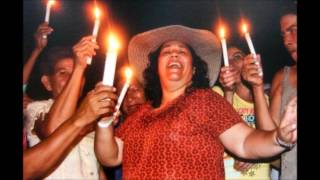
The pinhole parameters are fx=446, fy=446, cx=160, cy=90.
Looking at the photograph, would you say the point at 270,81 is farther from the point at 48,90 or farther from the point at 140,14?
the point at 48,90

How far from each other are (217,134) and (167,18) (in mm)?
665

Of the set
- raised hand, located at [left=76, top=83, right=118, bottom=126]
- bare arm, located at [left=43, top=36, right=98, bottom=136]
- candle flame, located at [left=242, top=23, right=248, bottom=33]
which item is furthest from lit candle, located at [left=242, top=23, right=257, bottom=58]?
bare arm, located at [left=43, top=36, right=98, bottom=136]

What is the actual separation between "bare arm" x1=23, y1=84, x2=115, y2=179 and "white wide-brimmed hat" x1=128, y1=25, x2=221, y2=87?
0.98 ft

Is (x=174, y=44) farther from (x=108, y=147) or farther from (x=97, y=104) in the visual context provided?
(x=108, y=147)

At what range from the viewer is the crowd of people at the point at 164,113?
2.12 m

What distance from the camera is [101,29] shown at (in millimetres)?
2357

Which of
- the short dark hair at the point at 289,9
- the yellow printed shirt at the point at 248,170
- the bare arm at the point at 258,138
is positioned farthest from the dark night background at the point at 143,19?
the bare arm at the point at 258,138

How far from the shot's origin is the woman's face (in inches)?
87.8

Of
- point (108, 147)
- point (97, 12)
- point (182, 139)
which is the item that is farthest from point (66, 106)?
point (182, 139)

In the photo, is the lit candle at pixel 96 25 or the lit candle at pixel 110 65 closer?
the lit candle at pixel 110 65

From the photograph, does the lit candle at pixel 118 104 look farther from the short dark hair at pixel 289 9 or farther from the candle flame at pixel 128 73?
the short dark hair at pixel 289 9

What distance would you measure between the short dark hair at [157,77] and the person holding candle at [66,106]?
213mm

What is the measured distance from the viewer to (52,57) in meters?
2.34
